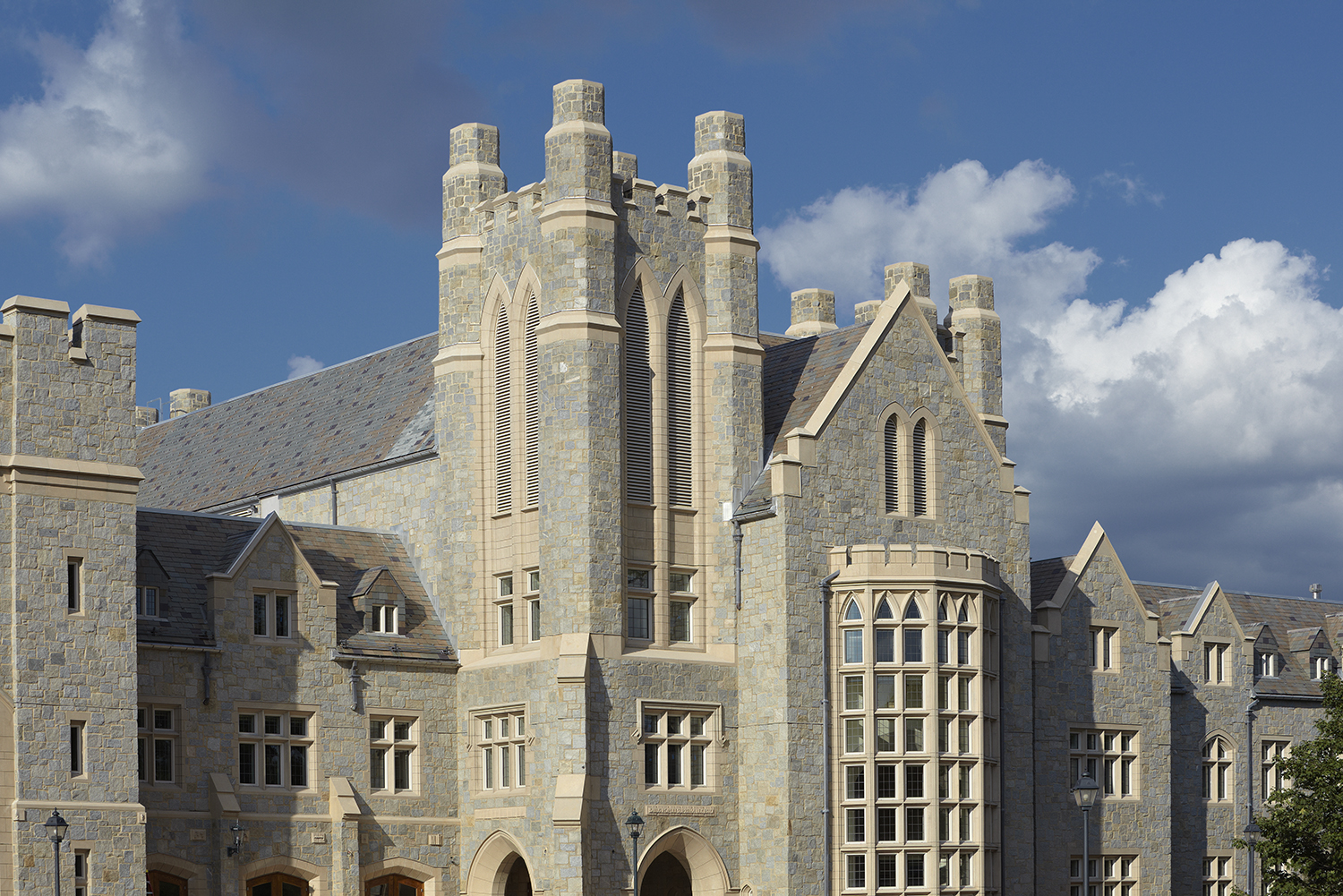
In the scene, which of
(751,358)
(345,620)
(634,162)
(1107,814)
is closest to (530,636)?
(345,620)

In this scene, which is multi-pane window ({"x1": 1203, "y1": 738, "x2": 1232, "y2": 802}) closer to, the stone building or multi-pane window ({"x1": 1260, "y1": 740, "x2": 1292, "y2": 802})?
multi-pane window ({"x1": 1260, "y1": 740, "x2": 1292, "y2": 802})

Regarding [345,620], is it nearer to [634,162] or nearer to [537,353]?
[537,353]

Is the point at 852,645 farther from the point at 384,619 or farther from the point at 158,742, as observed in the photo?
the point at 158,742

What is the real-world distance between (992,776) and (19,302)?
25.7 m

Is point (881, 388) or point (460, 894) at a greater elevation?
point (881, 388)

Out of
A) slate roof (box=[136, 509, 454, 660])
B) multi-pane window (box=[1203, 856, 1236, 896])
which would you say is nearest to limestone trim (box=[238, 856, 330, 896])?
slate roof (box=[136, 509, 454, 660])

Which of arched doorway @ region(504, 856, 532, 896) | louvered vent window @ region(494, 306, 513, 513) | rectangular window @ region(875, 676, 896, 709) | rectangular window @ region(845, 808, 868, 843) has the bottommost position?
arched doorway @ region(504, 856, 532, 896)

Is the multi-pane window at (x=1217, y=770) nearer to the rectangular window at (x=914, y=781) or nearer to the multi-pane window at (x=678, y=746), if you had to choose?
the rectangular window at (x=914, y=781)

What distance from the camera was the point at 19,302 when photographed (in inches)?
1660

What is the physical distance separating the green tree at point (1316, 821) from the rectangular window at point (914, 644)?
9597 millimetres

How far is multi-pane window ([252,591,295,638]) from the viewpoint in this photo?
157 ft

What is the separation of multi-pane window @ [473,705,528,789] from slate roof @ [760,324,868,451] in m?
9.61

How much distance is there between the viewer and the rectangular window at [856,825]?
46719 millimetres

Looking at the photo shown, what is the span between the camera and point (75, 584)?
42031mm
